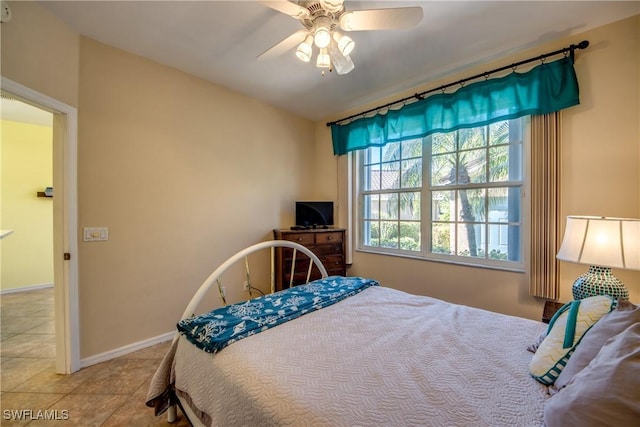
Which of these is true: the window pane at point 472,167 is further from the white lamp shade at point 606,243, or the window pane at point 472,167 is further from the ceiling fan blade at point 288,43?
the ceiling fan blade at point 288,43

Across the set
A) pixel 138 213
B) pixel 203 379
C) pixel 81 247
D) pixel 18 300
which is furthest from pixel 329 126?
pixel 18 300

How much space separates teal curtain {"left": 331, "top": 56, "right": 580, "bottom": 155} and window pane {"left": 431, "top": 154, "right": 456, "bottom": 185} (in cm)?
31

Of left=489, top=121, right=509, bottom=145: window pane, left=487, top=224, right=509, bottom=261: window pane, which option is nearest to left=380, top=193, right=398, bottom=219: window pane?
left=487, top=224, right=509, bottom=261: window pane

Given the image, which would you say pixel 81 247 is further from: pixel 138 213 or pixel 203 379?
pixel 203 379

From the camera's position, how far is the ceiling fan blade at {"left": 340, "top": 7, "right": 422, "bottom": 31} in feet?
4.40

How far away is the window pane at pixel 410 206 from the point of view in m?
2.88

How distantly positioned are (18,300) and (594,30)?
6.54m

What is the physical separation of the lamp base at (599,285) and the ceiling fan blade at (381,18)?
5.77 ft

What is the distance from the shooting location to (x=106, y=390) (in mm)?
1747

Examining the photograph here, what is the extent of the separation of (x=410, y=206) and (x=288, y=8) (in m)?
2.20

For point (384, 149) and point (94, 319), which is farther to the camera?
point (384, 149)

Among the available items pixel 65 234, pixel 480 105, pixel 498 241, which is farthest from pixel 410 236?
pixel 65 234

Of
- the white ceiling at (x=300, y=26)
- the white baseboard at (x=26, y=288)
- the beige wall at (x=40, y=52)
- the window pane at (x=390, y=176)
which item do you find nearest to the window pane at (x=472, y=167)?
the window pane at (x=390, y=176)

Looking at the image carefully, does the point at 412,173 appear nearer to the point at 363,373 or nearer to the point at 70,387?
the point at 363,373
